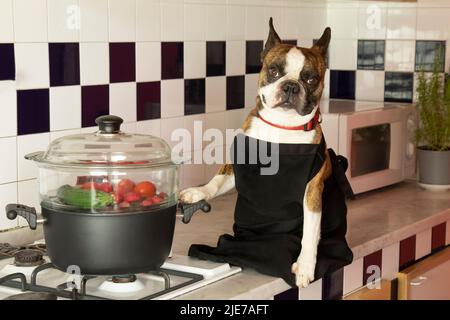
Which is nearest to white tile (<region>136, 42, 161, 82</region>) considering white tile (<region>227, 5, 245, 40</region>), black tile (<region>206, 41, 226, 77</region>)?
black tile (<region>206, 41, 226, 77</region>)

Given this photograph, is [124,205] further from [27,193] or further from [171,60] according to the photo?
[171,60]

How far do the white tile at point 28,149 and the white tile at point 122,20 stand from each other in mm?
333

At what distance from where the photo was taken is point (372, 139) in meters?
2.58

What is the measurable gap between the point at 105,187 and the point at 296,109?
441 millimetres

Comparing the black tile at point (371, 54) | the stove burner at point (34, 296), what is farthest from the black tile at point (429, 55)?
the stove burner at point (34, 296)

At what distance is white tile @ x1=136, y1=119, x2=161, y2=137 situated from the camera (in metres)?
2.25

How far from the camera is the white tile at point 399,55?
281 cm

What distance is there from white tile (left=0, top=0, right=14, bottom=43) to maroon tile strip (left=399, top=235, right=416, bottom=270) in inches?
43.9

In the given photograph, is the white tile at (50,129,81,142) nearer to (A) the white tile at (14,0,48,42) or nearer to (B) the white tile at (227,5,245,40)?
(A) the white tile at (14,0,48,42)

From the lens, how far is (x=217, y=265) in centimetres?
176
